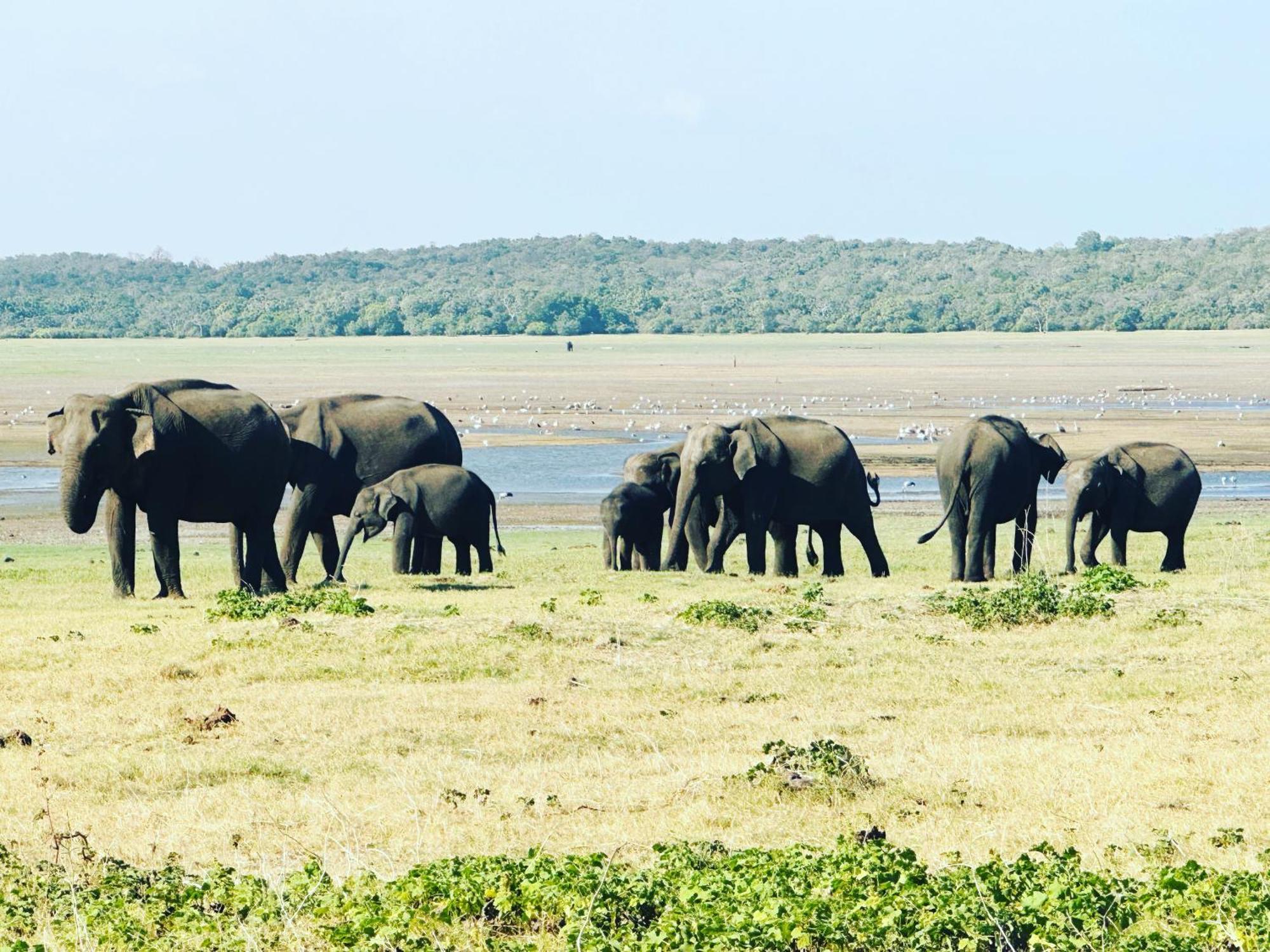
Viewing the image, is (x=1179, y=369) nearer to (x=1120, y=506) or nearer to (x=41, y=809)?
(x=1120, y=506)

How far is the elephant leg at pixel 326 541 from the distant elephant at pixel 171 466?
7.30 feet

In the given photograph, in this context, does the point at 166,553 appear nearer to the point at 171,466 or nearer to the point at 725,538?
the point at 171,466

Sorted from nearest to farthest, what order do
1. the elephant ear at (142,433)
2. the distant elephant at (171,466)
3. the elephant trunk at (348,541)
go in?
the distant elephant at (171,466)
the elephant ear at (142,433)
the elephant trunk at (348,541)

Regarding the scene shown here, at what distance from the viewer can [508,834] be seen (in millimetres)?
10383

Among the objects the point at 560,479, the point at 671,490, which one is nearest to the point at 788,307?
the point at 560,479

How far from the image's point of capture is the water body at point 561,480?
37.3 meters

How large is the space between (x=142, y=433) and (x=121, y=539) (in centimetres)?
125

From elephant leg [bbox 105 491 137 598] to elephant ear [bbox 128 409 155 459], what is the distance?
2.13ft

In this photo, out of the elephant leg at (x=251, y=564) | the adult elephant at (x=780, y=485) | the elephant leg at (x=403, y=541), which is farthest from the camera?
the adult elephant at (x=780, y=485)

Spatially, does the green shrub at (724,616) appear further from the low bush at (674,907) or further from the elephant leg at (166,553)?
the low bush at (674,907)

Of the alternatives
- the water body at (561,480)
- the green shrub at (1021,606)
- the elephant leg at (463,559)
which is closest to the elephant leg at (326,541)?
the elephant leg at (463,559)

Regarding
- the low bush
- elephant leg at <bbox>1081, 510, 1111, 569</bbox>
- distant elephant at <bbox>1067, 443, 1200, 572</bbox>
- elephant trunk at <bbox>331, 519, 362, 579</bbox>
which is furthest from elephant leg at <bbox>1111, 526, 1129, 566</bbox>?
the low bush

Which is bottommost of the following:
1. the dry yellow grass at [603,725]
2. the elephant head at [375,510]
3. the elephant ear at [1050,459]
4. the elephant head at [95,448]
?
the dry yellow grass at [603,725]

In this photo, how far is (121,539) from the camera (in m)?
20.3
